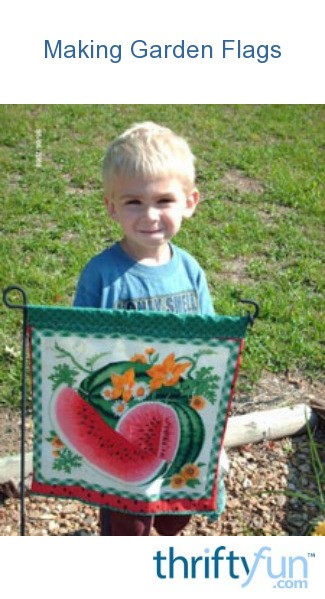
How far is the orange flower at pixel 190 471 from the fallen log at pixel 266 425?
1073mm

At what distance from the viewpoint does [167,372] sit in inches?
92.9

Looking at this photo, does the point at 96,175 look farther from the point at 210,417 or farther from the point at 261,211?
the point at 210,417

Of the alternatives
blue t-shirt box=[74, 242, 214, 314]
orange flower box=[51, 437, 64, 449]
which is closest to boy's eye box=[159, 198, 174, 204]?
blue t-shirt box=[74, 242, 214, 314]

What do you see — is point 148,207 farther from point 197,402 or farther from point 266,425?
point 266,425

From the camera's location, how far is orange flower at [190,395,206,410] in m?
2.41

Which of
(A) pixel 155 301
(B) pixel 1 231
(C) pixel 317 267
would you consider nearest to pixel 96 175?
(B) pixel 1 231

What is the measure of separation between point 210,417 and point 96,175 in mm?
4469

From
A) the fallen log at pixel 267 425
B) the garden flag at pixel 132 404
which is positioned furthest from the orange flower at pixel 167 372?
the fallen log at pixel 267 425

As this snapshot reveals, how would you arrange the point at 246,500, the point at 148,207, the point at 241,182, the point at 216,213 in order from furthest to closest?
the point at 241,182 → the point at 216,213 → the point at 246,500 → the point at 148,207

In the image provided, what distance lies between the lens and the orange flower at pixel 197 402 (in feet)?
7.89

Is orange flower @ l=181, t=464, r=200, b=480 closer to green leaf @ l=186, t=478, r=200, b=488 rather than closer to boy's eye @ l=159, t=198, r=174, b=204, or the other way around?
green leaf @ l=186, t=478, r=200, b=488

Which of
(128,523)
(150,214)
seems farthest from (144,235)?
(128,523)

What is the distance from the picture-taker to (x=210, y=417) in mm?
2439

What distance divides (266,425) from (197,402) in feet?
4.35
